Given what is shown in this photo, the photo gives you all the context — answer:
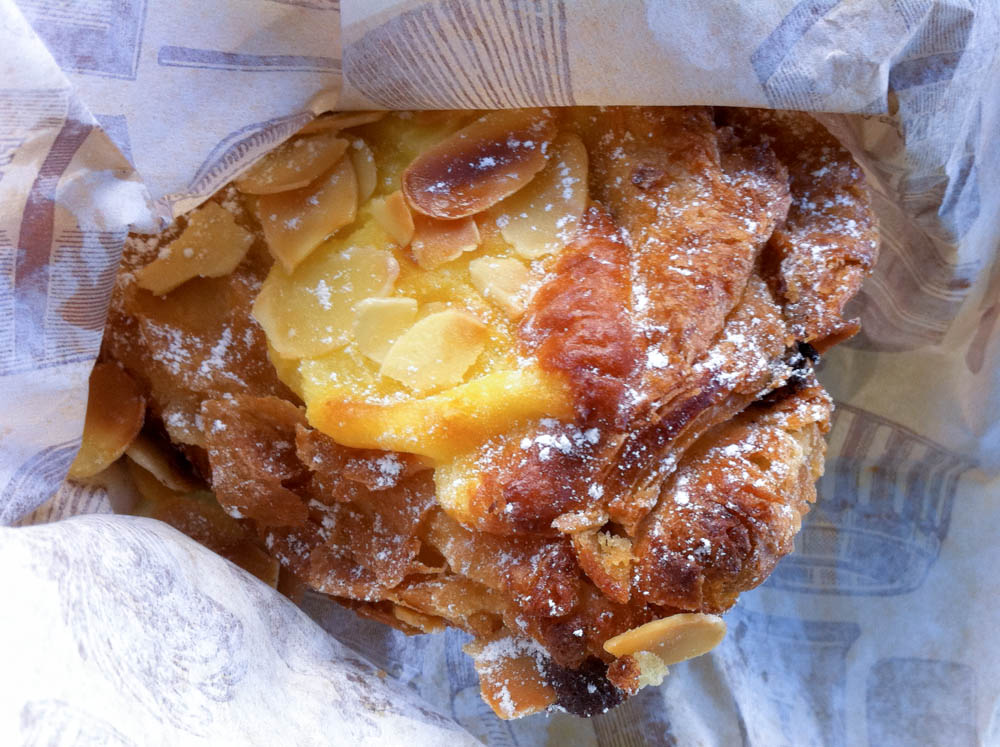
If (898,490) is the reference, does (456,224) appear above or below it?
above

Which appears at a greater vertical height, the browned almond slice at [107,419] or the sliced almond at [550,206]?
the sliced almond at [550,206]

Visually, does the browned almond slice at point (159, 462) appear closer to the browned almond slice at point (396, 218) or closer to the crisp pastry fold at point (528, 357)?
the crisp pastry fold at point (528, 357)

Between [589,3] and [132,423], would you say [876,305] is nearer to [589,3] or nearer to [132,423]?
[589,3]

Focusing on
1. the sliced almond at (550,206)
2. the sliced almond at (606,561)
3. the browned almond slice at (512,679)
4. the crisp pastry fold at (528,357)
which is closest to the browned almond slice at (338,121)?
the crisp pastry fold at (528,357)

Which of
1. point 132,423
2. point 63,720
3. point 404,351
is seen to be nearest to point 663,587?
point 404,351

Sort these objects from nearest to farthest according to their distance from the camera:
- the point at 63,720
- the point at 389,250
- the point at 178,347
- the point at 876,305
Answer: the point at 63,720
the point at 389,250
the point at 178,347
the point at 876,305
